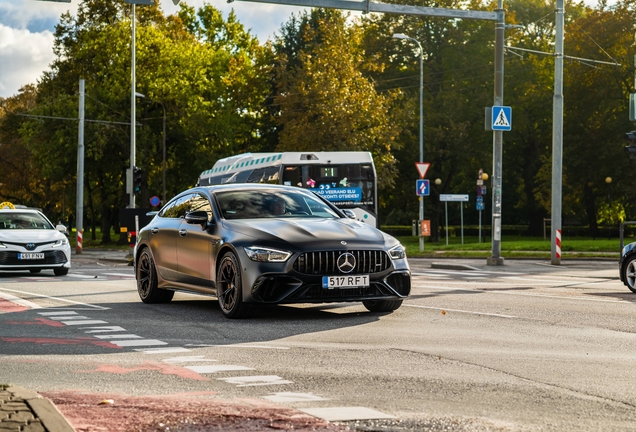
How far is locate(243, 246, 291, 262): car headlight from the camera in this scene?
12156 mm

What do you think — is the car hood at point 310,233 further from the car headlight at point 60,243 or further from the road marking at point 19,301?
the car headlight at point 60,243

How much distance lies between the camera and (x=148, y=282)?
15539 millimetres

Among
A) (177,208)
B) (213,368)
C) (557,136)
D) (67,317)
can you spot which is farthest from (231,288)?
(557,136)

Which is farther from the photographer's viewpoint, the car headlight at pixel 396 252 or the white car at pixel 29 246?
the white car at pixel 29 246

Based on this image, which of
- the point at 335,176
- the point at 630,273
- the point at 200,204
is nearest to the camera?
the point at 200,204

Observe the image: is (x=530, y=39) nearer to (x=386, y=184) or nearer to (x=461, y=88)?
(x=461, y=88)

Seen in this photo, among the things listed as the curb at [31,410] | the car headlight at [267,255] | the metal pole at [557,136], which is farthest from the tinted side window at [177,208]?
the metal pole at [557,136]

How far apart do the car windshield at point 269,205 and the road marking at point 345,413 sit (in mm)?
6928

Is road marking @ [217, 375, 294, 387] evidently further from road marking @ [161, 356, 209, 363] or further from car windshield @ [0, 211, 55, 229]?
car windshield @ [0, 211, 55, 229]

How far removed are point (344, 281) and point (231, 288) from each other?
1.37 metres

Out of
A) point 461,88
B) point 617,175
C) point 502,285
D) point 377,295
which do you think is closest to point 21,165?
point 461,88

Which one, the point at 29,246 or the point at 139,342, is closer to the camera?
the point at 139,342

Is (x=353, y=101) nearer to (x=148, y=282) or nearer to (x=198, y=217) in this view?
(x=148, y=282)

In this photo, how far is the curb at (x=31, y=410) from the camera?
5.64m
